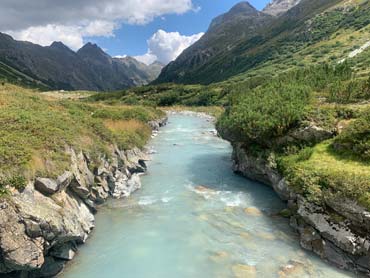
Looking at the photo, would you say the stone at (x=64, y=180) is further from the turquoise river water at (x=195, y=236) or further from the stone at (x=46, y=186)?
the turquoise river water at (x=195, y=236)

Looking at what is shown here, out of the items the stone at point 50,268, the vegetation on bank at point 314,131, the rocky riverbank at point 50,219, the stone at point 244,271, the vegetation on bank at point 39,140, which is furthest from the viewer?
the vegetation on bank at point 314,131

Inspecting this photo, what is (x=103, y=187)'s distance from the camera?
2414 centimetres

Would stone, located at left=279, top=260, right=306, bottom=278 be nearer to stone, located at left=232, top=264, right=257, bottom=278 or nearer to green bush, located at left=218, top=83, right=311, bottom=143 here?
stone, located at left=232, top=264, right=257, bottom=278

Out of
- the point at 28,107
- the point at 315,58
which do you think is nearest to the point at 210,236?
the point at 28,107

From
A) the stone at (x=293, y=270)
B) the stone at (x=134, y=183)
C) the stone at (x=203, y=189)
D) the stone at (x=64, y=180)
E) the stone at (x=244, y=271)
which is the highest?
the stone at (x=64, y=180)

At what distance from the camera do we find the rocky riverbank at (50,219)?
13.1 m

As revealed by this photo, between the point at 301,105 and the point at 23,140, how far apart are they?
1958 cm

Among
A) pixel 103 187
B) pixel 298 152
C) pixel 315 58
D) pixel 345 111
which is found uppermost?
pixel 315 58

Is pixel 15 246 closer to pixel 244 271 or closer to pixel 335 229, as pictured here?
pixel 244 271

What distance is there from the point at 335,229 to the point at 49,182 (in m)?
14.2

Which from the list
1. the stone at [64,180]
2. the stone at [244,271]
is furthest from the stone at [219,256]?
the stone at [64,180]

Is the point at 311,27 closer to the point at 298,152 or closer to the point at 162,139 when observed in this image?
the point at 162,139

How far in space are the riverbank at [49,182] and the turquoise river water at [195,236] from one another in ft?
3.99

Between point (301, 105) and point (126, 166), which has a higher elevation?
point (301, 105)
